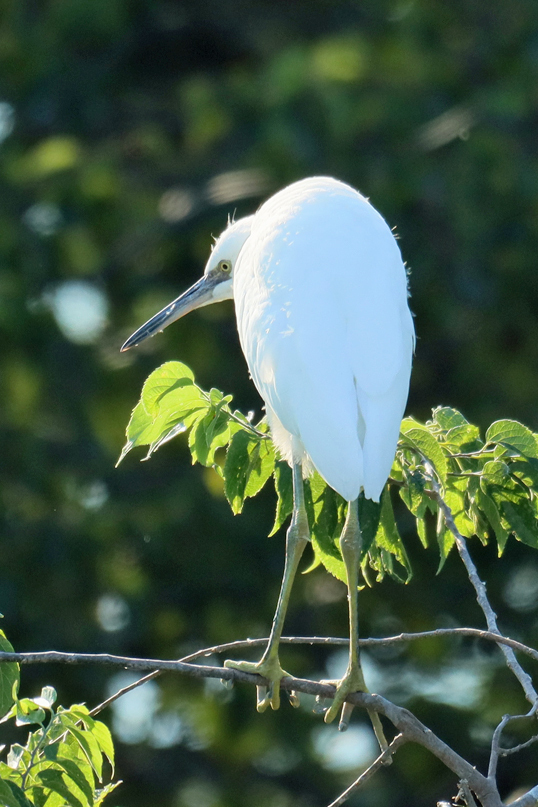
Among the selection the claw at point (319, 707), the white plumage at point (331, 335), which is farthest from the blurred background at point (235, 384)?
the claw at point (319, 707)

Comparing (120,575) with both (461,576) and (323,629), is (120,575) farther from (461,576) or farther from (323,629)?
(461,576)

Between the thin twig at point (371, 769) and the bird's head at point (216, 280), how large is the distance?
1.51 meters

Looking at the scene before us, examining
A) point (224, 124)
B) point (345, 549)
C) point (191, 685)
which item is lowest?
point (191, 685)

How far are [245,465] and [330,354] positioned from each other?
23 cm

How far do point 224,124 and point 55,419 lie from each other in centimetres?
177

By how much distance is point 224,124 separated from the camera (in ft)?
20.6

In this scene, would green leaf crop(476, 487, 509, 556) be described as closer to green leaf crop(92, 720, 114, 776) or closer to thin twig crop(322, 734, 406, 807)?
thin twig crop(322, 734, 406, 807)

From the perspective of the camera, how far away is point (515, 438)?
1.85 metres

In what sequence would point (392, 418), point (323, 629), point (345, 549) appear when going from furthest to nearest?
point (323, 629) → point (345, 549) → point (392, 418)

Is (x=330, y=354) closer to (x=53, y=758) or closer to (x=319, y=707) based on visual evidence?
(x=319, y=707)

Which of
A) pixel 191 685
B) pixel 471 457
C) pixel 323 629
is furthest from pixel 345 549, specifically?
pixel 191 685

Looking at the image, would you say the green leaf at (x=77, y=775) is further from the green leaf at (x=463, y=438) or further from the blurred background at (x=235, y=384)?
the blurred background at (x=235, y=384)

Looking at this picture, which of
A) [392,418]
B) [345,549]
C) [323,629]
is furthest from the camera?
[323,629]

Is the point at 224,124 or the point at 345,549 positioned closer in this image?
the point at 345,549
